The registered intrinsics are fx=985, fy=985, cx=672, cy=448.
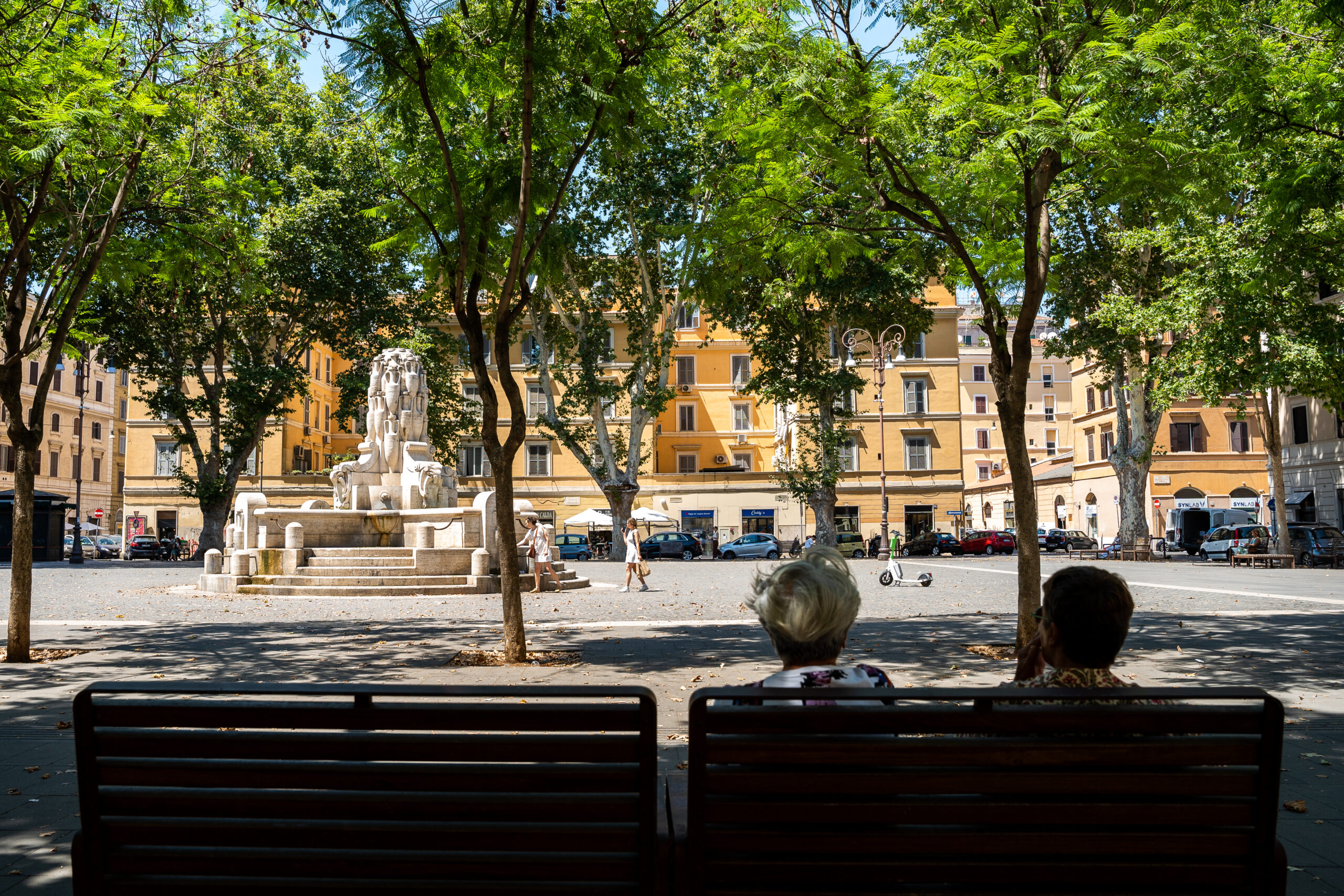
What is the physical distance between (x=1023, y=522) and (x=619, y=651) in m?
4.35

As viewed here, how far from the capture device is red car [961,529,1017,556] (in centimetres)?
4791

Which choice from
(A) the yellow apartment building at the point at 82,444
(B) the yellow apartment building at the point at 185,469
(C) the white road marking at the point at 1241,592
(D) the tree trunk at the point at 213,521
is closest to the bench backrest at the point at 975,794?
(C) the white road marking at the point at 1241,592

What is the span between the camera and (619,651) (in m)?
10.5

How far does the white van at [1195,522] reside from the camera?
46156 millimetres

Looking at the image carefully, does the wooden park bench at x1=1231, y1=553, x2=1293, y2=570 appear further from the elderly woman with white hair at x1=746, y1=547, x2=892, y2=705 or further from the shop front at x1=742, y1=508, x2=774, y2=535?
the elderly woman with white hair at x1=746, y1=547, x2=892, y2=705

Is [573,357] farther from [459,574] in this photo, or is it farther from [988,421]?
[988,421]

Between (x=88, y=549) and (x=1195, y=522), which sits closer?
(x=1195, y=522)

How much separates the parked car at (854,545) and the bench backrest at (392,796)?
4529 cm

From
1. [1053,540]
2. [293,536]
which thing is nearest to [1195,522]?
[1053,540]

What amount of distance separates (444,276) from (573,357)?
28.8 metres

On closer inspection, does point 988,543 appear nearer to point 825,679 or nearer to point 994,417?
point 994,417

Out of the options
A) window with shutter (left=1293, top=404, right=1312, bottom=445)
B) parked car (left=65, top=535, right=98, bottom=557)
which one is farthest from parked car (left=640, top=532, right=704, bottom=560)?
parked car (left=65, top=535, right=98, bottom=557)

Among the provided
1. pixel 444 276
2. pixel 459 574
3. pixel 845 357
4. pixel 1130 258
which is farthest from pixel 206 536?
pixel 1130 258

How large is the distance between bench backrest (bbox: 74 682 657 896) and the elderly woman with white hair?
556 mm
